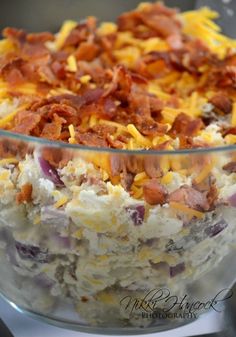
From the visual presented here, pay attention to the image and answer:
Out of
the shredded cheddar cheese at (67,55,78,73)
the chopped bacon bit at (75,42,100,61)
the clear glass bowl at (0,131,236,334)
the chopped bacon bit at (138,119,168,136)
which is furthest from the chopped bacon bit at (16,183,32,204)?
the chopped bacon bit at (75,42,100,61)

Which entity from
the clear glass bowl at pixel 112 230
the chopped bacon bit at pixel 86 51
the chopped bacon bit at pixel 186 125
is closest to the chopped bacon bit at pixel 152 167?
the clear glass bowl at pixel 112 230

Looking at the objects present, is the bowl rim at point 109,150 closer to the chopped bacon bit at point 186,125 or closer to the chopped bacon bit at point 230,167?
the chopped bacon bit at point 230,167

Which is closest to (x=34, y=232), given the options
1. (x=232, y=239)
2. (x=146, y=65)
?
(x=232, y=239)

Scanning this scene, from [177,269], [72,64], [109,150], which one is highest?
[109,150]

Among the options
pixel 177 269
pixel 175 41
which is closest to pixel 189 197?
pixel 177 269

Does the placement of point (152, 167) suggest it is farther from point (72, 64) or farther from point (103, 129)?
point (72, 64)

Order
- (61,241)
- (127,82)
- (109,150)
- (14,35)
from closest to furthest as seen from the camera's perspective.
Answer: (109,150)
(61,241)
(127,82)
(14,35)
